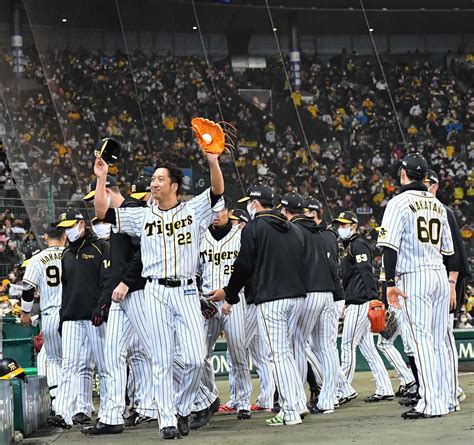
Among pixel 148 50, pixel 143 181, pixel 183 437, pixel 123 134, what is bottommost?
pixel 183 437

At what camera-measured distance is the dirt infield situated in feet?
25.4

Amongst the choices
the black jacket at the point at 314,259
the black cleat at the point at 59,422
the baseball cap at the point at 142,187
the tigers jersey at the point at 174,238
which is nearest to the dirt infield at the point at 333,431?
the black cleat at the point at 59,422

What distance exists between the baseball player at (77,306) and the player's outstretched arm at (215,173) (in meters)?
1.74

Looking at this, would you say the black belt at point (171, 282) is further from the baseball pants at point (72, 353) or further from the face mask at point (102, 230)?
the face mask at point (102, 230)

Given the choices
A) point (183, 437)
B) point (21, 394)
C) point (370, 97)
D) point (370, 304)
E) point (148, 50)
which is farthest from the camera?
point (370, 97)

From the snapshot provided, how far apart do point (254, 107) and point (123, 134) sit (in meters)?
3.47

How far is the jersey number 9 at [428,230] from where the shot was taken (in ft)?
29.1

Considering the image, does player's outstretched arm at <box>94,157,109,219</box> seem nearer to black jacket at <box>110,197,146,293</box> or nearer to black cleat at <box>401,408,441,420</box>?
black jacket at <box>110,197,146,293</box>

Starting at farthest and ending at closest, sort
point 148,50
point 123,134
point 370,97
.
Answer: point 370,97, point 148,50, point 123,134

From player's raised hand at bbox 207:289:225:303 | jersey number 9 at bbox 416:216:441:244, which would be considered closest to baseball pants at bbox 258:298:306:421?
player's raised hand at bbox 207:289:225:303

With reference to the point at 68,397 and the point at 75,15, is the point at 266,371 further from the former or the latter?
the point at 75,15

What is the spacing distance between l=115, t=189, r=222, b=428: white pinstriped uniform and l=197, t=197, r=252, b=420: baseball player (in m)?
1.45

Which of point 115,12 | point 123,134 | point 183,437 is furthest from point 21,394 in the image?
point 115,12

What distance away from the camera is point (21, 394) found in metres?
9.39
